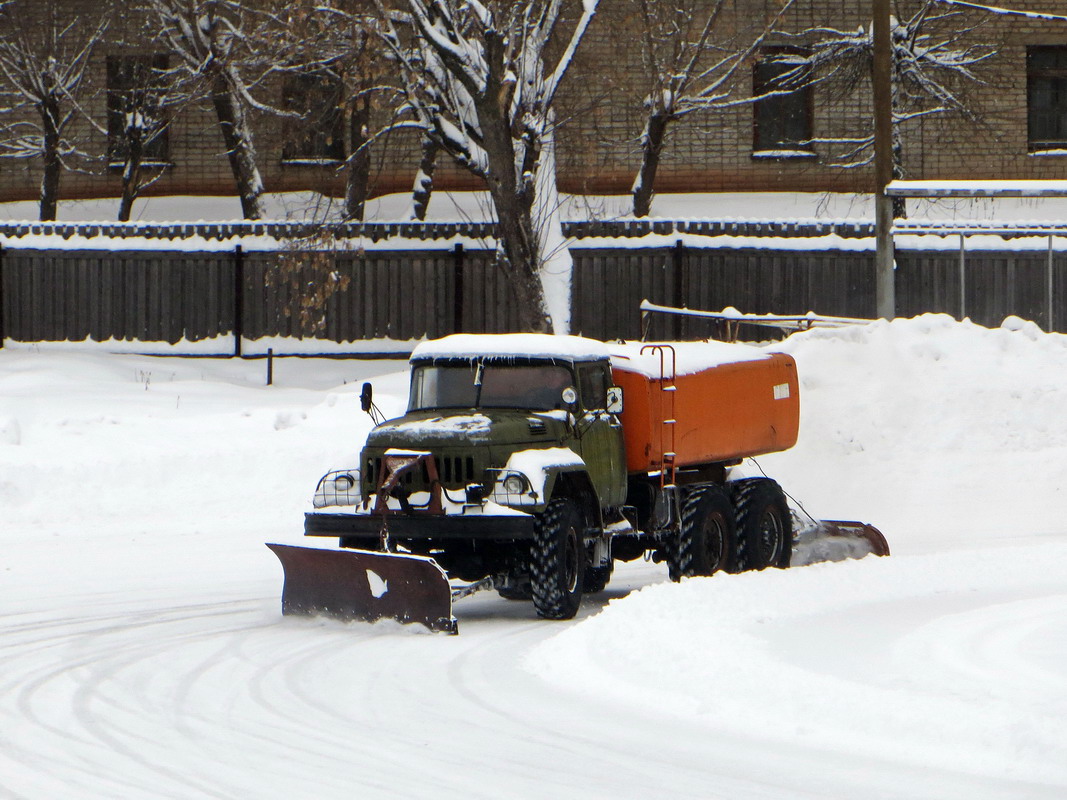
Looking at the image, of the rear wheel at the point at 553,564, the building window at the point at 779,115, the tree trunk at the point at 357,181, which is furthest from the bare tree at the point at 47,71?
the rear wheel at the point at 553,564

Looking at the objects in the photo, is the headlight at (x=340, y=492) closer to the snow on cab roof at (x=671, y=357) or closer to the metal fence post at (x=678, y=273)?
the snow on cab roof at (x=671, y=357)

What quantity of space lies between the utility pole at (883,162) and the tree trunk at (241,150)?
1279 cm

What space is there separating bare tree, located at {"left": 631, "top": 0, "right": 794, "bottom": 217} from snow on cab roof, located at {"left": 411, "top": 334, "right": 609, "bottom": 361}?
15.2 m

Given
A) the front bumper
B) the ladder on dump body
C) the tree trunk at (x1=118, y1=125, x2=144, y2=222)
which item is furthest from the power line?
the front bumper

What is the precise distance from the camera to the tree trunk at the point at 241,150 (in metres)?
29.8

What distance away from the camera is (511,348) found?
1188 centimetres

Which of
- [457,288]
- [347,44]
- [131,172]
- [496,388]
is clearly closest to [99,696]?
[496,388]

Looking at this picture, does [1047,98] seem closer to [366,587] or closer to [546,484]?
[546,484]

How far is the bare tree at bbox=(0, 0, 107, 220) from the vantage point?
109ft

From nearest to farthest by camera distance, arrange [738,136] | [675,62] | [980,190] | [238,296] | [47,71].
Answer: [980,190] → [238,296] → [675,62] → [47,71] → [738,136]

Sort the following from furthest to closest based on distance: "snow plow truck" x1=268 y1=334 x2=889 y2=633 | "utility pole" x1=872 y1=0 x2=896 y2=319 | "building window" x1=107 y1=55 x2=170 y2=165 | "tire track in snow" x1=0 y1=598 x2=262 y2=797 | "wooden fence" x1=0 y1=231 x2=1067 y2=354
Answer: "building window" x1=107 y1=55 x2=170 y2=165 < "wooden fence" x1=0 y1=231 x2=1067 y2=354 < "utility pole" x1=872 y1=0 x2=896 y2=319 < "snow plow truck" x1=268 y1=334 x2=889 y2=633 < "tire track in snow" x1=0 y1=598 x2=262 y2=797

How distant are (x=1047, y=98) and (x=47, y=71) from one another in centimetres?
2192

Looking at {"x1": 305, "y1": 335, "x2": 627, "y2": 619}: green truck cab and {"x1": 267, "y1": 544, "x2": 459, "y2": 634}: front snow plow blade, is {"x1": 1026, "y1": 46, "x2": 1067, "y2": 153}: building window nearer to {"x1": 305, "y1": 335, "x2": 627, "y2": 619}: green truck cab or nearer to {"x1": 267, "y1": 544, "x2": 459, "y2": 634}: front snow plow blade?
{"x1": 305, "y1": 335, "x2": 627, "y2": 619}: green truck cab

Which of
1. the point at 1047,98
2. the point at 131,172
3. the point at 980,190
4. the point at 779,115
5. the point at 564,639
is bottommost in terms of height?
the point at 564,639
